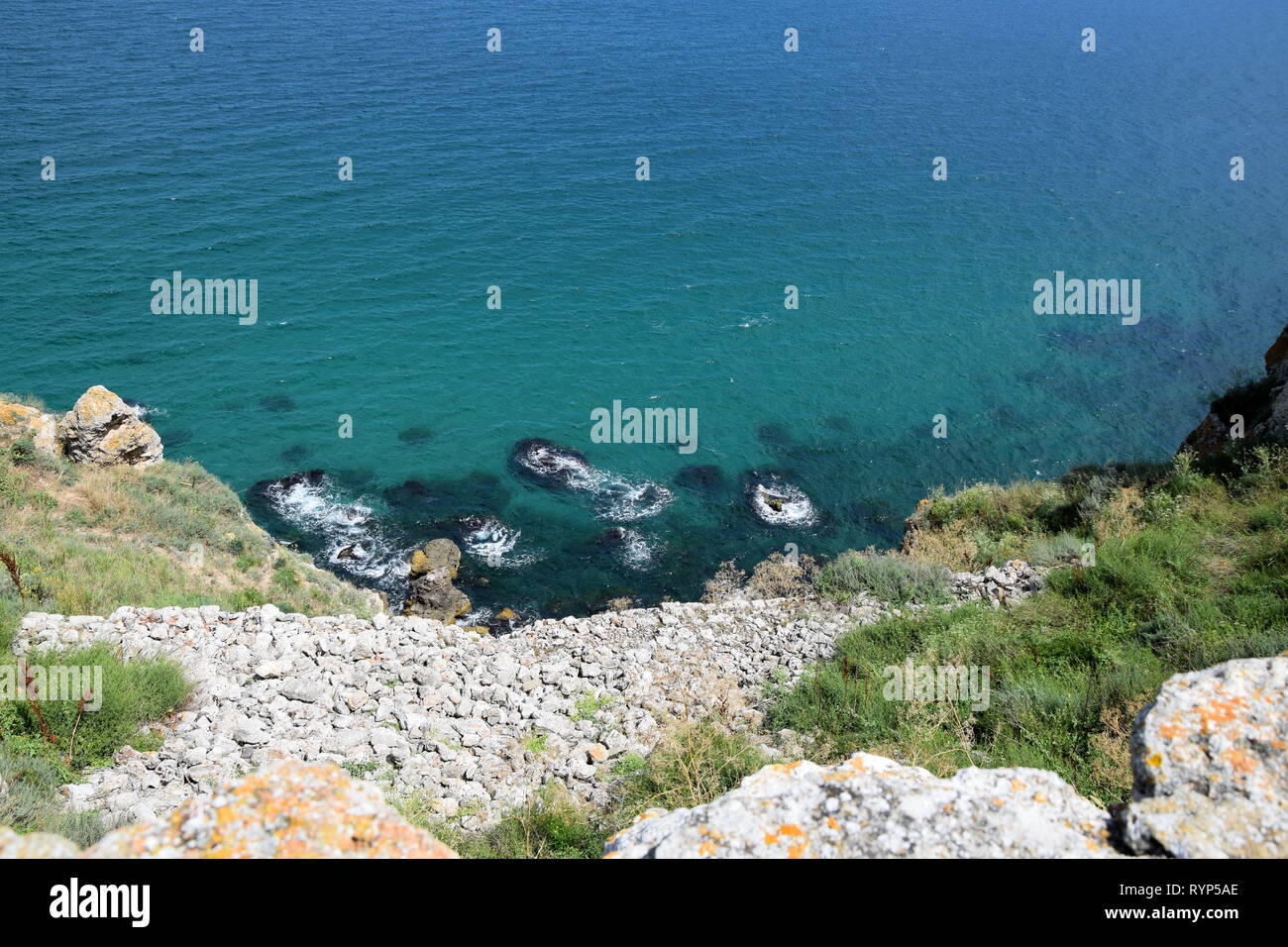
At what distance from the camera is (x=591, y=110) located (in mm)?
58031

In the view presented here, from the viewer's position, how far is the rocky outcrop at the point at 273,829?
158 inches

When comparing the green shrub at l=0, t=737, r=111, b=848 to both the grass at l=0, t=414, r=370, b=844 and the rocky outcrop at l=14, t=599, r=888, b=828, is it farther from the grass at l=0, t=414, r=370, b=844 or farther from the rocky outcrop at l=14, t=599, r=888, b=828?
the rocky outcrop at l=14, t=599, r=888, b=828

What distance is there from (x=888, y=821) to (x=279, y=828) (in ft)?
10.7

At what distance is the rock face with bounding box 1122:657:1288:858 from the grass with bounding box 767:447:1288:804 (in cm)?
270

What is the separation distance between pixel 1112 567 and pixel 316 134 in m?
53.8

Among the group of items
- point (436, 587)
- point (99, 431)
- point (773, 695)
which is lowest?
point (773, 695)

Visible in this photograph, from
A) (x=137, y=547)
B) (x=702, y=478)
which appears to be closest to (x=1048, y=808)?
(x=137, y=547)

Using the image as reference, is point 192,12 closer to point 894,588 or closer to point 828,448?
point 828,448

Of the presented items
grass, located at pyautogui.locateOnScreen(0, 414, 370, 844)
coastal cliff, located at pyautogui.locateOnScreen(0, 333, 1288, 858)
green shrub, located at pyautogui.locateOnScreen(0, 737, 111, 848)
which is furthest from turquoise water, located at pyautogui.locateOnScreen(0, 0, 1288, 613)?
green shrub, located at pyautogui.locateOnScreen(0, 737, 111, 848)

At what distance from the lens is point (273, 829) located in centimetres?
420

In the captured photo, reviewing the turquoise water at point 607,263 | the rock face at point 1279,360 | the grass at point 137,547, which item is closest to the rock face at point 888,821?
the grass at point 137,547

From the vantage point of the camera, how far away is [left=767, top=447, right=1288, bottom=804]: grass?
856 centimetres

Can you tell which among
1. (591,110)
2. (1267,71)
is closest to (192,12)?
(591,110)

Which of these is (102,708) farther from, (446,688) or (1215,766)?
(1215,766)
